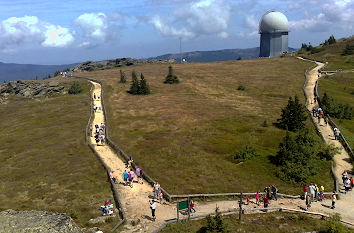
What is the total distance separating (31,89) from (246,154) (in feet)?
224

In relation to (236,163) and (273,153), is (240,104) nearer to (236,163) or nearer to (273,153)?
(273,153)

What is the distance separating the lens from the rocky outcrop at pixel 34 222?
13.5 meters

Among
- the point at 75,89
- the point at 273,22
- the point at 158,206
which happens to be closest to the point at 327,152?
the point at 158,206

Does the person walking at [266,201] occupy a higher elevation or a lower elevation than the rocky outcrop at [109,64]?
lower

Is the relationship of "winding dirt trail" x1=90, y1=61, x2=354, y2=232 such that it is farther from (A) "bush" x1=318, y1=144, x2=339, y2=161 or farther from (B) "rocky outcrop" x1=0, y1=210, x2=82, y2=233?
(A) "bush" x1=318, y1=144, x2=339, y2=161

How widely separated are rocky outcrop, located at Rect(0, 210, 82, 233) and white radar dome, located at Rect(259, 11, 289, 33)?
129m

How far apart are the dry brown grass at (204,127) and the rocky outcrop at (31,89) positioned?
15371mm

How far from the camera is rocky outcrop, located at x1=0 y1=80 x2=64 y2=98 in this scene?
71.5 metres

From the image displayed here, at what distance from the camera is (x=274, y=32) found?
12325cm

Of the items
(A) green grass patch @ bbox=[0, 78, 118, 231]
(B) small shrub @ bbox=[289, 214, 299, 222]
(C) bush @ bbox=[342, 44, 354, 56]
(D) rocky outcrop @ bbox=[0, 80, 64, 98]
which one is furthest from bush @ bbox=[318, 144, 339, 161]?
(C) bush @ bbox=[342, 44, 354, 56]

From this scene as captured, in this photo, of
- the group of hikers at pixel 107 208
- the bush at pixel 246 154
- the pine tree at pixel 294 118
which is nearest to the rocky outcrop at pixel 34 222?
the group of hikers at pixel 107 208

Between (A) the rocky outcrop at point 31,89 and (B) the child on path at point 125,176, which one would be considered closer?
(B) the child on path at point 125,176

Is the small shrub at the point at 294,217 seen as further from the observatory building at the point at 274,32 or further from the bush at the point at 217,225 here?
the observatory building at the point at 274,32

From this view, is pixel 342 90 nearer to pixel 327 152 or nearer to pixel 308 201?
pixel 327 152
